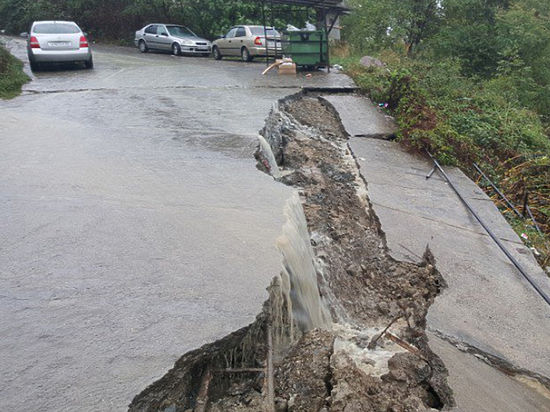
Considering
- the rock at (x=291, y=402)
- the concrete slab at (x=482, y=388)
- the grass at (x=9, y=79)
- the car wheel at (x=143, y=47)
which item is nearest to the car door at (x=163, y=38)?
the car wheel at (x=143, y=47)

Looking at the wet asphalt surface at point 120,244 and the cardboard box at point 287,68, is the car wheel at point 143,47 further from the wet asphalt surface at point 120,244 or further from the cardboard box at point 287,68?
the wet asphalt surface at point 120,244

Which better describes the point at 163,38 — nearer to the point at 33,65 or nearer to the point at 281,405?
the point at 33,65

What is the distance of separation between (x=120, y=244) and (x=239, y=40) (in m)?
16.3

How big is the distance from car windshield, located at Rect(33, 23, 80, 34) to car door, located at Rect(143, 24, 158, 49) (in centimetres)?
793

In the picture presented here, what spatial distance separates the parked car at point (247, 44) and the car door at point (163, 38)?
2.99 m

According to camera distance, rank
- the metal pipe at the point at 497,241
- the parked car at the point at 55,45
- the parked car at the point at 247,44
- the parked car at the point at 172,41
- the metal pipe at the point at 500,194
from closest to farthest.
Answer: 1. the metal pipe at the point at 497,241
2. the metal pipe at the point at 500,194
3. the parked car at the point at 55,45
4. the parked car at the point at 247,44
5. the parked car at the point at 172,41

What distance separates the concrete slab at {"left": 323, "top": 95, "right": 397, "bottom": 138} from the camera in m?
9.46

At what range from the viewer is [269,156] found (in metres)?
7.39

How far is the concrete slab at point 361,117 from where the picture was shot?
31.0ft

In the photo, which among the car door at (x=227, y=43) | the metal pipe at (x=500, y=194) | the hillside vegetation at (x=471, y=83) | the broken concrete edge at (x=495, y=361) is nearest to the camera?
the broken concrete edge at (x=495, y=361)

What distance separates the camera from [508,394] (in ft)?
12.2

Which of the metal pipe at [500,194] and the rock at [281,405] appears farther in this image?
the metal pipe at [500,194]

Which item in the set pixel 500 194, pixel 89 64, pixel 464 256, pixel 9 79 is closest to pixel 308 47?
pixel 89 64

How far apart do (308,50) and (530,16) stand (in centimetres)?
912
